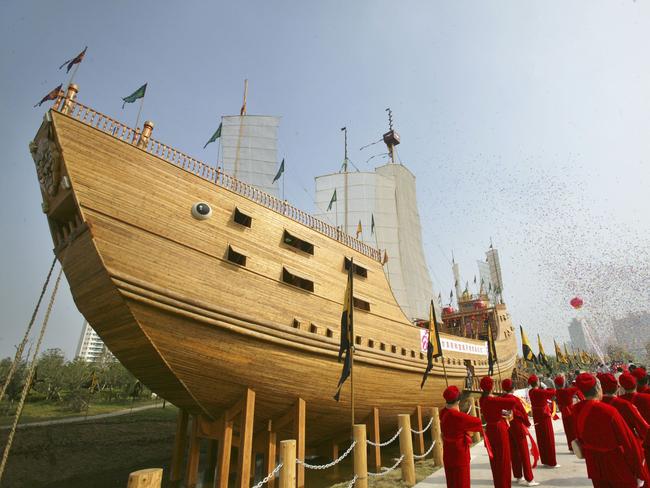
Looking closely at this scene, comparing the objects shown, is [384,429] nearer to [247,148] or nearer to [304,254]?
[304,254]

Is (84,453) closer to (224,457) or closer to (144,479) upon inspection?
(224,457)

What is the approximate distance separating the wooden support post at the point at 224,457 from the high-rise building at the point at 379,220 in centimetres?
1423

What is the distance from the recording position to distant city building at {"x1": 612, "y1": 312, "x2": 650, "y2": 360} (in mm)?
89562

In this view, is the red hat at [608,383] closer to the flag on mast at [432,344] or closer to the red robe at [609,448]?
the red robe at [609,448]

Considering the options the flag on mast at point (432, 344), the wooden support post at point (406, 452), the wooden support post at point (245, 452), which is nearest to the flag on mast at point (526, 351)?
the flag on mast at point (432, 344)

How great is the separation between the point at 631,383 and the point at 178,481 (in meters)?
11.4

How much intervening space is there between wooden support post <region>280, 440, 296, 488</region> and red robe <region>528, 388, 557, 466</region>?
15.4 ft

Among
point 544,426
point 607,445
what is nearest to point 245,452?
point 544,426

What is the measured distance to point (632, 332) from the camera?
97.7 m

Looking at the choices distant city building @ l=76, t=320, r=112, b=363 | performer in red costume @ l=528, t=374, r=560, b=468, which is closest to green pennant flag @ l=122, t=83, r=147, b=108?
performer in red costume @ l=528, t=374, r=560, b=468

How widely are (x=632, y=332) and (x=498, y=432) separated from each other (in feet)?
414

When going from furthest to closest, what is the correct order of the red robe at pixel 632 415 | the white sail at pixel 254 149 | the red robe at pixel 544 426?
the white sail at pixel 254 149, the red robe at pixel 544 426, the red robe at pixel 632 415

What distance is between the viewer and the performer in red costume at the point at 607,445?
11.9 feet

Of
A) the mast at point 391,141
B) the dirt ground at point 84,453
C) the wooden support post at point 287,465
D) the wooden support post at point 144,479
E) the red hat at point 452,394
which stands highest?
the mast at point 391,141
